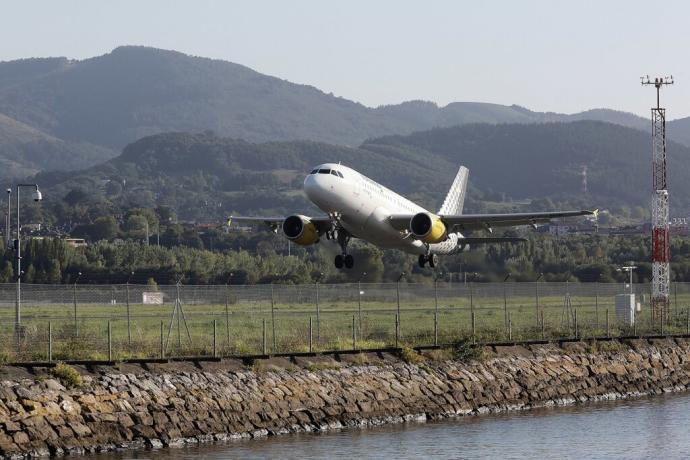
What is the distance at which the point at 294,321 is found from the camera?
227ft

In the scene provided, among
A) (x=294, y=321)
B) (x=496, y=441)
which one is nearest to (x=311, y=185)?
(x=294, y=321)

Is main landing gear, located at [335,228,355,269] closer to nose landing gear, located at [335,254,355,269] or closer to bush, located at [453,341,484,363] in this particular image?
nose landing gear, located at [335,254,355,269]

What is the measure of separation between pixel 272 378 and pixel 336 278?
4077 cm

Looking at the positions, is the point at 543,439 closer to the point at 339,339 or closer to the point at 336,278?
the point at 339,339

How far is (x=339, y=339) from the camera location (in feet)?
195

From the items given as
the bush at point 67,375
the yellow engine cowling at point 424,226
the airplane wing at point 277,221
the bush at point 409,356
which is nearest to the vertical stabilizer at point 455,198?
the airplane wing at point 277,221

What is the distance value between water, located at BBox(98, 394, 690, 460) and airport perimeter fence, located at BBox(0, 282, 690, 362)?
522cm

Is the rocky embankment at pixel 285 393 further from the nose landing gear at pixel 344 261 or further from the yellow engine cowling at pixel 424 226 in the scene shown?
the nose landing gear at pixel 344 261

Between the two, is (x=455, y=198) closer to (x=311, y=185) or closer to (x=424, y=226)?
(x=424, y=226)

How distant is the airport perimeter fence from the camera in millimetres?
53406

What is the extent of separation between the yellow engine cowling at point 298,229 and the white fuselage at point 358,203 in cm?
192

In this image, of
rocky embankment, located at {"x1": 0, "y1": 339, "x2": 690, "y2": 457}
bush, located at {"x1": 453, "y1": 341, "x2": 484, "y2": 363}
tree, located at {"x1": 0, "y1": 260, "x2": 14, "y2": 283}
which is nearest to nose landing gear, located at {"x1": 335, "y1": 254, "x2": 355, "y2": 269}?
rocky embankment, located at {"x1": 0, "y1": 339, "x2": 690, "y2": 457}

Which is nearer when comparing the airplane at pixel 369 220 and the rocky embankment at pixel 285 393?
the rocky embankment at pixel 285 393

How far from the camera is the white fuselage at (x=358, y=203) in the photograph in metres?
64.8
